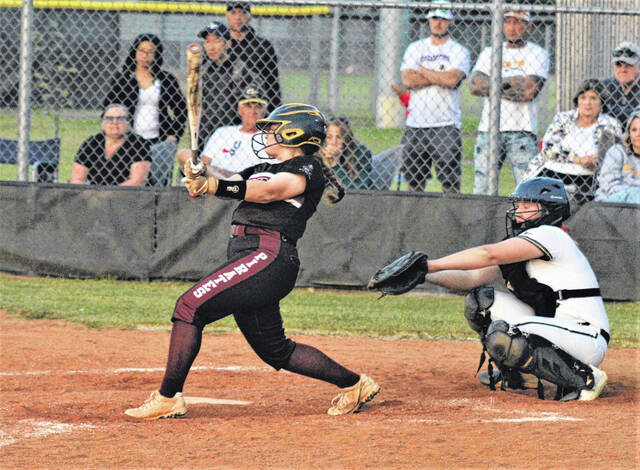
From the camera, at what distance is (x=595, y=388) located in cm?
551

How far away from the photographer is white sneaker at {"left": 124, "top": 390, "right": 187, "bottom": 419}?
496 cm

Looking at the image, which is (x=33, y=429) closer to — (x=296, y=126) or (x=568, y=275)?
(x=296, y=126)

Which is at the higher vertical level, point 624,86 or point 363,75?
point 363,75

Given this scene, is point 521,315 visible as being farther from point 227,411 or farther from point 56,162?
point 56,162

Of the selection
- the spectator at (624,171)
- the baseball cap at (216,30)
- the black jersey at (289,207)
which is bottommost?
the black jersey at (289,207)

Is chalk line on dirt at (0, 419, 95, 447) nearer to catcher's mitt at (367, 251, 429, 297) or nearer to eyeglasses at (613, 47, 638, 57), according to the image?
catcher's mitt at (367, 251, 429, 297)

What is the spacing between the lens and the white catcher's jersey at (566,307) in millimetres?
5570

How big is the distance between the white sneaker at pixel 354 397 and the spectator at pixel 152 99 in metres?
4.94

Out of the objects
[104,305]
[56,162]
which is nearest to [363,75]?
[56,162]

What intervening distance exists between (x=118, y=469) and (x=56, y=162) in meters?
7.05

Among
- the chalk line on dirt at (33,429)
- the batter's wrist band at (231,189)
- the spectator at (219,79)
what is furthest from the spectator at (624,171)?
the chalk line on dirt at (33,429)

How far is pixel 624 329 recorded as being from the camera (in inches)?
315

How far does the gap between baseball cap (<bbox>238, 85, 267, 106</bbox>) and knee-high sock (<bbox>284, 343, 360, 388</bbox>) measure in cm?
429

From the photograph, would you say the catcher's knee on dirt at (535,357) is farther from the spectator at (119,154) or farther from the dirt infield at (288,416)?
the spectator at (119,154)
